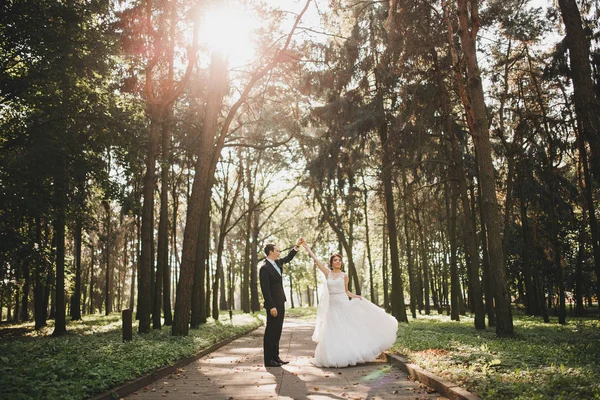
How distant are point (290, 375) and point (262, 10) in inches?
463

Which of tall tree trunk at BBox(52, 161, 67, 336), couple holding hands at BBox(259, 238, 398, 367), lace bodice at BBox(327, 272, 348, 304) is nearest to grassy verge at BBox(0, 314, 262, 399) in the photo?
couple holding hands at BBox(259, 238, 398, 367)

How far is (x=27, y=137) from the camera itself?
1520 cm

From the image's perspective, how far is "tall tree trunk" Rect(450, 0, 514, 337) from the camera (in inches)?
505

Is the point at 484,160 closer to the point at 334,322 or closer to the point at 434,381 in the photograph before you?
the point at 334,322

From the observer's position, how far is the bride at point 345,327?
30.8 feet

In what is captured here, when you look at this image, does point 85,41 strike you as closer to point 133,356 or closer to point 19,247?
point 19,247

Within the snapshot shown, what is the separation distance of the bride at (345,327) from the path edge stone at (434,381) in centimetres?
67

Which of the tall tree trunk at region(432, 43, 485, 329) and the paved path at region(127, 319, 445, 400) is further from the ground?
the tall tree trunk at region(432, 43, 485, 329)

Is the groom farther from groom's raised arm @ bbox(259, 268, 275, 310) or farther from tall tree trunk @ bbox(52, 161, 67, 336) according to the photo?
tall tree trunk @ bbox(52, 161, 67, 336)

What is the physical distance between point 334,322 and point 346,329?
11.6 inches

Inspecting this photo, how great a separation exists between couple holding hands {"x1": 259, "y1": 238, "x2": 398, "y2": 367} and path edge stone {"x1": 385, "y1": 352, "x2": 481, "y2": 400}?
29.3 inches

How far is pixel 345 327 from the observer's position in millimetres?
9789

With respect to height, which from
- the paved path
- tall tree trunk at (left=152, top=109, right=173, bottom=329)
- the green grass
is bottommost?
the green grass

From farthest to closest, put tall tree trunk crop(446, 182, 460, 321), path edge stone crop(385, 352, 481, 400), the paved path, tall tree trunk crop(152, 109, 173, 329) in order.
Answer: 1. tall tree trunk crop(446, 182, 460, 321)
2. tall tree trunk crop(152, 109, 173, 329)
3. the paved path
4. path edge stone crop(385, 352, 481, 400)
